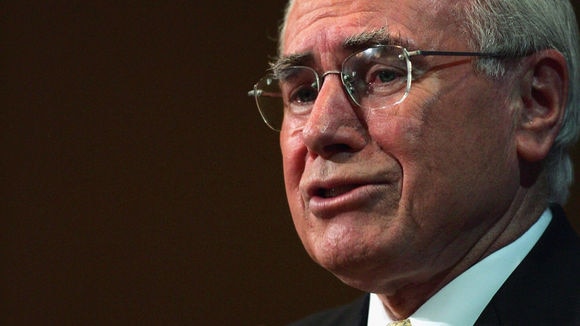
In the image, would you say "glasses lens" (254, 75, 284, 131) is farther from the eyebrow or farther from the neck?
the neck

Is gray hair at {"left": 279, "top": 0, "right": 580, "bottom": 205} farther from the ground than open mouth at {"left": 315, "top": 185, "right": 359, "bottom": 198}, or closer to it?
farther from the ground

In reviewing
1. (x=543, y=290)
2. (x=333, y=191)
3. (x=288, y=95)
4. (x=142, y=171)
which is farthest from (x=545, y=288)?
(x=142, y=171)

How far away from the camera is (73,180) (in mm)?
3738

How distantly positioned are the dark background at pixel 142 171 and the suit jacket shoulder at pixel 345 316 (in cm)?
81

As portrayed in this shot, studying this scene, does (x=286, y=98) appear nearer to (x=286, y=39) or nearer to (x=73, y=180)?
(x=286, y=39)

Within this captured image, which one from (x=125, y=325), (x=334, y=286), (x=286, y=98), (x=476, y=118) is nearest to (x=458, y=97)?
(x=476, y=118)

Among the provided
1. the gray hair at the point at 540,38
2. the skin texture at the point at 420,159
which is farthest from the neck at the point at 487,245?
the gray hair at the point at 540,38

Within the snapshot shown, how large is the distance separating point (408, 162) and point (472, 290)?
331mm

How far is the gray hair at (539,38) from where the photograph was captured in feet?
7.08

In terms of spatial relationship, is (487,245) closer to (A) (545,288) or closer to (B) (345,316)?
(A) (545,288)

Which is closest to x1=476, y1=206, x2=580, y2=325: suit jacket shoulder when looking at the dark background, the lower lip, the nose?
the lower lip

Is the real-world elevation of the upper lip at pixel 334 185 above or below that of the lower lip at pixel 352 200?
above

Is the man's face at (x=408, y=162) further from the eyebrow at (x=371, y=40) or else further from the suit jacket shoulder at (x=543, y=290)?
the suit jacket shoulder at (x=543, y=290)

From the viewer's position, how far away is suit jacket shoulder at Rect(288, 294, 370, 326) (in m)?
2.56
